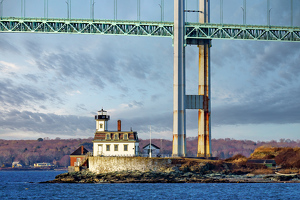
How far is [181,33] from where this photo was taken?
94.7m

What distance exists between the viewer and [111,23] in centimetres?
9525

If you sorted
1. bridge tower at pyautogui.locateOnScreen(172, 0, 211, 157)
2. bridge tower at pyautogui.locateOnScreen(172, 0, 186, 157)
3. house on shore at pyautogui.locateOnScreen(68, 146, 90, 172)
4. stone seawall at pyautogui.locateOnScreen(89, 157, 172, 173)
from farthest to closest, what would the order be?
house on shore at pyautogui.locateOnScreen(68, 146, 90, 172)
bridge tower at pyautogui.locateOnScreen(172, 0, 211, 157)
bridge tower at pyautogui.locateOnScreen(172, 0, 186, 157)
stone seawall at pyautogui.locateOnScreen(89, 157, 172, 173)

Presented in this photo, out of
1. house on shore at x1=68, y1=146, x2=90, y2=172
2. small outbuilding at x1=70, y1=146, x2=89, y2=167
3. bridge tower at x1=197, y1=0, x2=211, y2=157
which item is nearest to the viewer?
bridge tower at x1=197, y1=0, x2=211, y2=157

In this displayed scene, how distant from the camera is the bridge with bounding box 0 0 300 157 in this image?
92.8 meters

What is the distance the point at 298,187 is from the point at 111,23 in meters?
38.8

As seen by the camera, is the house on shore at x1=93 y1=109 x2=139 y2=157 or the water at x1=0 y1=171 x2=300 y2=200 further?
the house on shore at x1=93 y1=109 x2=139 y2=157

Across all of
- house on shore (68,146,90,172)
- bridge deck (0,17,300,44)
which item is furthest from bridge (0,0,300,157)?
house on shore (68,146,90,172)

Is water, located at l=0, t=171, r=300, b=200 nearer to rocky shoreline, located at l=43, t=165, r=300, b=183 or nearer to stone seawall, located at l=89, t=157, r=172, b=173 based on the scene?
rocky shoreline, located at l=43, t=165, r=300, b=183

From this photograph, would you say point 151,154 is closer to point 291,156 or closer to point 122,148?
point 122,148

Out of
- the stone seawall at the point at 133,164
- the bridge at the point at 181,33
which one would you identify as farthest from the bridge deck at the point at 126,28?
the stone seawall at the point at 133,164

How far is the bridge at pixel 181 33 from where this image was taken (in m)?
92.8

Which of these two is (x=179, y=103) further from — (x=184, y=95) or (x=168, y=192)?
(x=168, y=192)

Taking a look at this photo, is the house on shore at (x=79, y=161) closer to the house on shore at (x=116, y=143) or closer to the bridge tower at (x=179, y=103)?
the house on shore at (x=116, y=143)

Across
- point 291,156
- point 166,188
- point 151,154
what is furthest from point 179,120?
point 291,156
